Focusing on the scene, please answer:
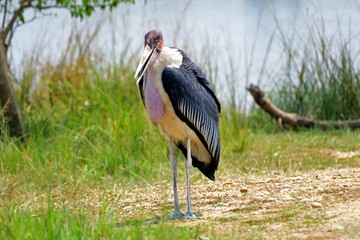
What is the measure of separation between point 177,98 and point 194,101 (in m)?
0.16

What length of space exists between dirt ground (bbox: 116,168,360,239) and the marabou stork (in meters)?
0.36

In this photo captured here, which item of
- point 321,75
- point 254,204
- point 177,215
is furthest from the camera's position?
point 321,75

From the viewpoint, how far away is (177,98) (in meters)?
6.31

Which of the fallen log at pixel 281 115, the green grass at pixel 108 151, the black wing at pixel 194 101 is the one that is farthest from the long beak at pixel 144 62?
the fallen log at pixel 281 115

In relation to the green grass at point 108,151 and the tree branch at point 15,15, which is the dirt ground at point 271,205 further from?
the tree branch at point 15,15

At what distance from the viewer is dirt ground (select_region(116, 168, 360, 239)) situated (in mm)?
5562

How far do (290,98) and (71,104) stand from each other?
3195 mm

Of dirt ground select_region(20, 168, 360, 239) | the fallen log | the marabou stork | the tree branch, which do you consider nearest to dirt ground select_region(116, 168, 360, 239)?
dirt ground select_region(20, 168, 360, 239)

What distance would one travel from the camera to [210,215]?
6348mm

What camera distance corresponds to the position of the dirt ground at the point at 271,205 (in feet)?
18.2

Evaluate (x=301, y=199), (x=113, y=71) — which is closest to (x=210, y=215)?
(x=301, y=199)

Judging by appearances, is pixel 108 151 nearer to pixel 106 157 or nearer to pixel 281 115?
pixel 106 157

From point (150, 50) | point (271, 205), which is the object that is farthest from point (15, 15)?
point (271, 205)

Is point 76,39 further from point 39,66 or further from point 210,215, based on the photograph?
point 210,215
